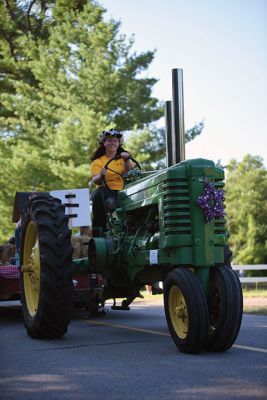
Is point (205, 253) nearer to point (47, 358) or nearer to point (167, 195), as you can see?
point (167, 195)

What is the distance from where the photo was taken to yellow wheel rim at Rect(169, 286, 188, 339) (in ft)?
19.2

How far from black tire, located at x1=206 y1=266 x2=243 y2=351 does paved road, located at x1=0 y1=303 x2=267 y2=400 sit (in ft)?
0.45

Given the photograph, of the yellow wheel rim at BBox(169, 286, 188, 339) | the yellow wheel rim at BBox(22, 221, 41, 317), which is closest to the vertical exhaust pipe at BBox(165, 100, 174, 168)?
the yellow wheel rim at BBox(22, 221, 41, 317)

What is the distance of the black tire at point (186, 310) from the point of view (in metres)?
5.55

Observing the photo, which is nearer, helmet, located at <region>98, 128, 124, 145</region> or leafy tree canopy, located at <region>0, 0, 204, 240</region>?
helmet, located at <region>98, 128, 124, 145</region>

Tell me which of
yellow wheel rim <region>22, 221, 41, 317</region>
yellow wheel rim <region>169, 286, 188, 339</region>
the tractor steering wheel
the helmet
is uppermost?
the helmet

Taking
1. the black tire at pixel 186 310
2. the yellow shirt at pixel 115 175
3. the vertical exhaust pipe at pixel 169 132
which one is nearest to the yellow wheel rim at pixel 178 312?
the black tire at pixel 186 310

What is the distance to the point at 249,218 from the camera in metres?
38.4

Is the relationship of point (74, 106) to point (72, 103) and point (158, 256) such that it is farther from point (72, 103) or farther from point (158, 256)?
point (158, 256)

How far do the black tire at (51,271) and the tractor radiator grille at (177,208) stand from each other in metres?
1.39

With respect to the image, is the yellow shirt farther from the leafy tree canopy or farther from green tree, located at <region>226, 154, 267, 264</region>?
green tree, located at <region>226, 154, 267, 264</region>

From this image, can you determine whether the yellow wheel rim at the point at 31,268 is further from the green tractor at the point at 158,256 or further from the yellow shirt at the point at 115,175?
the yellow shirt at the point at 115,175

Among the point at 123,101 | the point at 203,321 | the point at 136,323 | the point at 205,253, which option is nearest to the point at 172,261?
the point at 205,253

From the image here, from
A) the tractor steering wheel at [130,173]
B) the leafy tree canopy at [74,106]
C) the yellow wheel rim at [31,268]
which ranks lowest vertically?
the yellow wheel rim at [31,268]
